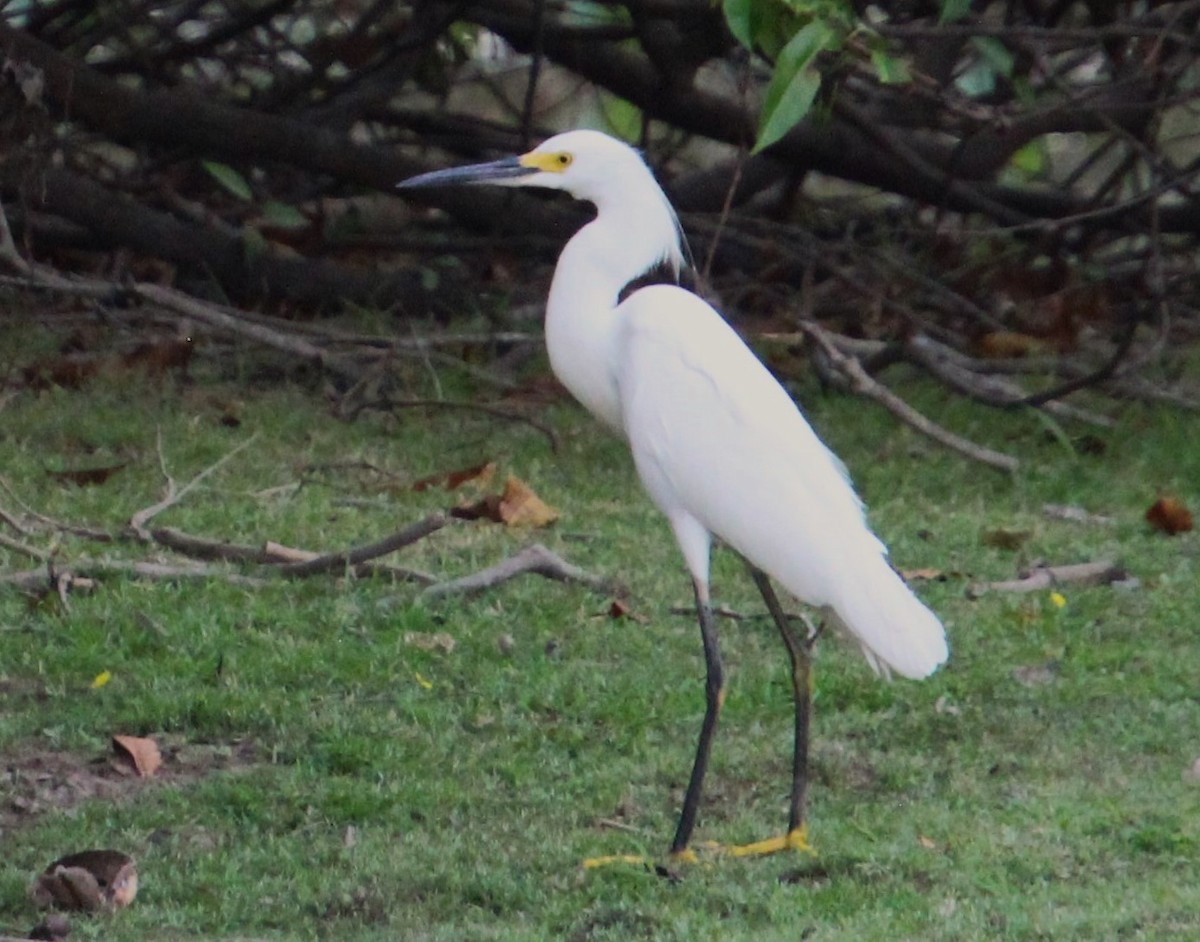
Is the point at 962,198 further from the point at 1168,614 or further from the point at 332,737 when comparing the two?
the point at 332,737

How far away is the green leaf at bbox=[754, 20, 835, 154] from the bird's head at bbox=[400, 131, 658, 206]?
323 mm

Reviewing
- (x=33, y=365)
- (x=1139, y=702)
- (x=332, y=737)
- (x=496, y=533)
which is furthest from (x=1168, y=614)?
(x=33, y=365)

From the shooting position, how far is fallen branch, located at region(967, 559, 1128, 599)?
5082 millimetres

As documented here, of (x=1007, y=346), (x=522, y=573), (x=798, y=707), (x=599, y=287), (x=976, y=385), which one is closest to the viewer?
(x=798, y=707)

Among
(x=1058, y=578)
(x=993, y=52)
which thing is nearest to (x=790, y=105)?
(x=1058, y=578)

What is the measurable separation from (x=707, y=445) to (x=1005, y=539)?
1966mm

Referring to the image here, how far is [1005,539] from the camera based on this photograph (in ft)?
17.9

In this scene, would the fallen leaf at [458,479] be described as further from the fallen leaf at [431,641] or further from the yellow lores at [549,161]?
the yellow lores at [549,161]

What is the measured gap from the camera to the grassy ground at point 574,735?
3217 millimetres

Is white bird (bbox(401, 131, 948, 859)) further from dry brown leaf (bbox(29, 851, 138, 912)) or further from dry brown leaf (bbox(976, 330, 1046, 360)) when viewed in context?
dry brown leaf (bbox(976, 330, 1046, 360))

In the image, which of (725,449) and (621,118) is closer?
(725,449)

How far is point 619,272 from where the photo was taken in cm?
399

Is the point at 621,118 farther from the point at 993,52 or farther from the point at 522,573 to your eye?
the point at 522,573

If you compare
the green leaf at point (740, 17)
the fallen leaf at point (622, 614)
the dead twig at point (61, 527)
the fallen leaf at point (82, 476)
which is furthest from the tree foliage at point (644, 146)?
the green leaf at point (740, 17)
